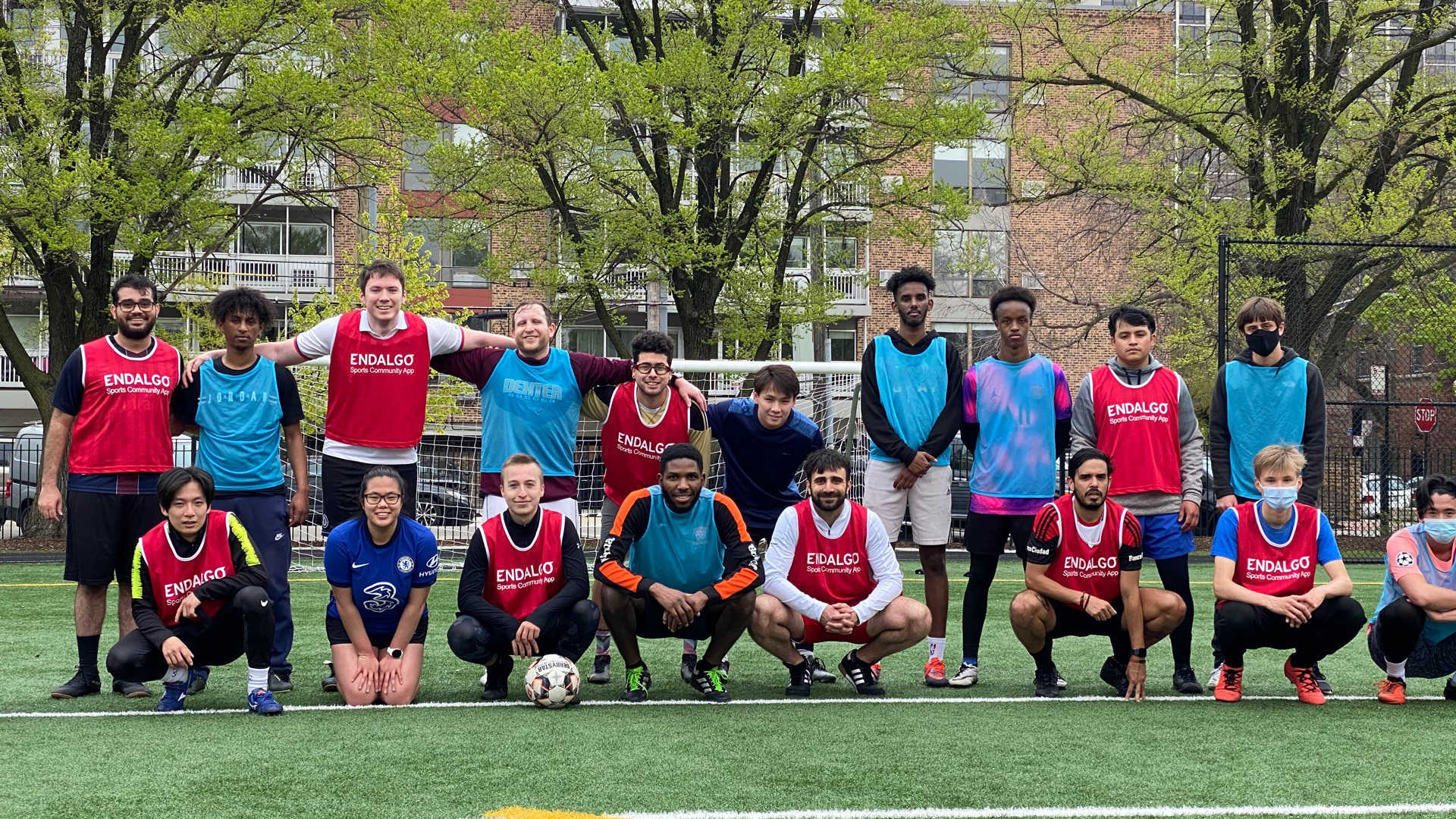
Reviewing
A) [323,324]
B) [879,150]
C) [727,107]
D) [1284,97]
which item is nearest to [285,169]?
[727,107]

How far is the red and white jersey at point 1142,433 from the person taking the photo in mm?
6227

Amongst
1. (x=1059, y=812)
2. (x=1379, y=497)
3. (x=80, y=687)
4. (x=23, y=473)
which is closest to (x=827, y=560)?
(x=1059, y=812)

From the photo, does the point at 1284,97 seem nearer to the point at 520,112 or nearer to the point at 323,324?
the point at 520,112

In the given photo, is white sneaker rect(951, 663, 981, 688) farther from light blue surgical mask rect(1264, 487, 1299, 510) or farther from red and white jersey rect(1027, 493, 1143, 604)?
light blue surgical mask rect(1264, 487, 1299, 510)

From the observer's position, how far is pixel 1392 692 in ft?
19.0

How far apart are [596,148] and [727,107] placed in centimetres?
189

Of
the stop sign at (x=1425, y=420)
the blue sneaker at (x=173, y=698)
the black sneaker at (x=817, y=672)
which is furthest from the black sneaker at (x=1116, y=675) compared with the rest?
the stop sign at (x=1425, y=420)

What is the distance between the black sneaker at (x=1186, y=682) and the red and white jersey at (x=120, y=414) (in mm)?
4783

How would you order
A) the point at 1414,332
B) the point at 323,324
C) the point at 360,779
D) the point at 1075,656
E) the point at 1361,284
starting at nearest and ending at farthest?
the point at 360,779
the point at 323,324
the point at 1075,656
the point at 1414,332
the point at 1361,284

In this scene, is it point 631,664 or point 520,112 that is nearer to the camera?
point 631,664

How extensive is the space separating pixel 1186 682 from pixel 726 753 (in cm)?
261

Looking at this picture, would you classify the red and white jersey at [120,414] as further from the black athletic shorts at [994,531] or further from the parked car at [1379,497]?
the parked car at [1379,497]

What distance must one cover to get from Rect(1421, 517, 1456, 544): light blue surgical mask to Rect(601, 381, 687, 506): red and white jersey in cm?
343

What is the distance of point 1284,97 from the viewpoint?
16.6m
